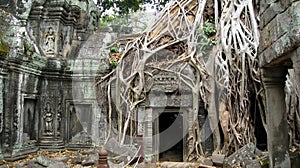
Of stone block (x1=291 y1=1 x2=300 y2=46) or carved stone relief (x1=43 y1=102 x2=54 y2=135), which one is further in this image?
carved stone relief (x1=43 y1=102 x2=54 y2=135)

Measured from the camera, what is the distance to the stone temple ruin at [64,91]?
250 inches

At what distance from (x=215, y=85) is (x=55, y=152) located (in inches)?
167

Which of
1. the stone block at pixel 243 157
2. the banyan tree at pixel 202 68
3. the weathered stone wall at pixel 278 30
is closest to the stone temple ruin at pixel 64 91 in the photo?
the banyan tree at pixel 202 68

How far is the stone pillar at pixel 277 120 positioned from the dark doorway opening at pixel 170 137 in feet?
15.5

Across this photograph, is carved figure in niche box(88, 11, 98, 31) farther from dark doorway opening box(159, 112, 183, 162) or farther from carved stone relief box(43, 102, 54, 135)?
dark doorway opening box(159, 112, 183, 162)

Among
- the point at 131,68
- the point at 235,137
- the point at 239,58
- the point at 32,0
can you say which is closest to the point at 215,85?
the point at 239,58

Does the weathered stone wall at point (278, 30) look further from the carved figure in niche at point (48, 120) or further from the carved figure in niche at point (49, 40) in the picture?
the carved figure in niche at point (49, 40)

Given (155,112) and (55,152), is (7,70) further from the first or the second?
(155,112)

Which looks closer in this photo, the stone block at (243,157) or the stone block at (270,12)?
the stone block at (270,12)

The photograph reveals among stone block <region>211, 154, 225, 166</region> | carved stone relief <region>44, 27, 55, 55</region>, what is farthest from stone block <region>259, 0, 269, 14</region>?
carved stone relief <region>44, 27, 55, 55</region>

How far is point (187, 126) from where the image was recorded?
6461 mm

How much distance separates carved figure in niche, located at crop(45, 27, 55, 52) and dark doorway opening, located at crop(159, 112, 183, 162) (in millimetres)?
3596

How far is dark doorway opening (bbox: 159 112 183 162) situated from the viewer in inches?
325

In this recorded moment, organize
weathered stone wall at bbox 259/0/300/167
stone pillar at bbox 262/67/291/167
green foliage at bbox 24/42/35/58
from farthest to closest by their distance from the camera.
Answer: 1. green foliage at bbox 24/42/35/58
2. stone pillar at bbox 262/67/291/167
3. weathered stone wall at bbox 259/0/300/167
